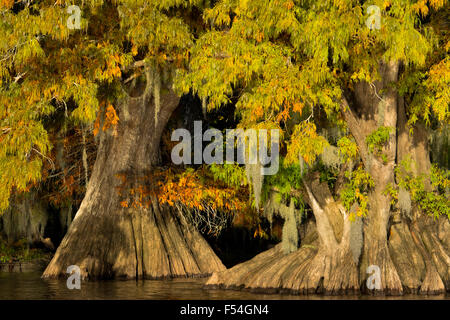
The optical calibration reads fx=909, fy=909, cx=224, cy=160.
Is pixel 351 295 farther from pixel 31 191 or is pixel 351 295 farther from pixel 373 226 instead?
pixel 31 191

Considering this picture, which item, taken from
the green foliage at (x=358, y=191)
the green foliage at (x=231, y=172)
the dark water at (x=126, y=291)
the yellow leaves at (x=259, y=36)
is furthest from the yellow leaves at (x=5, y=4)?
the green foliage at (x=358, y=191)

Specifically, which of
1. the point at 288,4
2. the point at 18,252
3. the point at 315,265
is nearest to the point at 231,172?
the point at 315,265

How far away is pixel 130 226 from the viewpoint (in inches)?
1117

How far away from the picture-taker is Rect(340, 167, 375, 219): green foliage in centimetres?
2320

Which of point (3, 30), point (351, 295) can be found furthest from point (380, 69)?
point (3, 30)

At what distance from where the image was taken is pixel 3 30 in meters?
23.5

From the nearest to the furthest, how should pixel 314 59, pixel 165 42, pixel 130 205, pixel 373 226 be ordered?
1. pixel 314 59
2. pixel 373 226
3. pixel 165 42
4. pixel 130 205

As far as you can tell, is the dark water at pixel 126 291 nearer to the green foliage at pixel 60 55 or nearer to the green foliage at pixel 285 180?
the green foliage at pixel 60 55

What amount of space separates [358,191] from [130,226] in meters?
8.23

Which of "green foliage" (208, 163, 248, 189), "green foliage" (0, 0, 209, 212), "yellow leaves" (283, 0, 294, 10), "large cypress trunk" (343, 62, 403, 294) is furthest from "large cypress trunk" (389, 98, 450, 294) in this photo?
"green foliage" (0, 0, 209, 212)

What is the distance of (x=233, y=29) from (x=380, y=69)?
4.18 metres

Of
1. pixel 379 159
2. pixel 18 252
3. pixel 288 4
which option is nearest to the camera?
pixel 288 4

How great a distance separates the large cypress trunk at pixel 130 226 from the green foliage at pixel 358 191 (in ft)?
22.3

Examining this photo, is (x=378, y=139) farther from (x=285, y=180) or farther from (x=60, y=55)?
(x=60, y=55)
